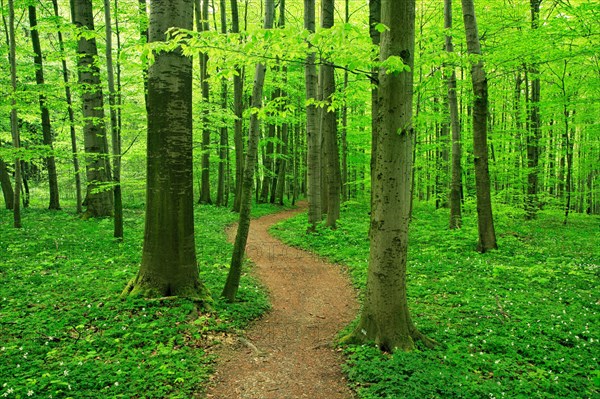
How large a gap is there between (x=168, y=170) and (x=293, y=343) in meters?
3.87

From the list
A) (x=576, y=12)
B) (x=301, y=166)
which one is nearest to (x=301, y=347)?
(x=576, y=12)

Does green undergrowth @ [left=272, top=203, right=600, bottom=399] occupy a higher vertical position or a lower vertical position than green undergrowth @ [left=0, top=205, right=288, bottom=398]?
lower

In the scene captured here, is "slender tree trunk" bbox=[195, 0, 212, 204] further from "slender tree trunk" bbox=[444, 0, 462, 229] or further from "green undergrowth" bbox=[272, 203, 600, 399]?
"green undergrowth" bbox=[272, 203, 600, 399]

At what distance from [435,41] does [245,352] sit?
12884mm

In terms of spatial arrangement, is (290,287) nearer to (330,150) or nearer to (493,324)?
(493,324)

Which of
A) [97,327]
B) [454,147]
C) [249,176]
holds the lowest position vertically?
[97,327]

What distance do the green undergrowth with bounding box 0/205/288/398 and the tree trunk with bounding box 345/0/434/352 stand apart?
105 inches

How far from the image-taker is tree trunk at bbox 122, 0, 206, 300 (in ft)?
20.8

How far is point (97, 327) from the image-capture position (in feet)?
17.6

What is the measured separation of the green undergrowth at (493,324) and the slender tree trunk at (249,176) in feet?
9.24

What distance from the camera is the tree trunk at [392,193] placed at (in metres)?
4.89

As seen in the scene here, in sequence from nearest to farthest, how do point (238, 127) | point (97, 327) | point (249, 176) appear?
point (97, 327) < point (249, 176) < point (238, 127)

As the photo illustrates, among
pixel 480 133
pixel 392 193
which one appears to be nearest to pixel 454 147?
pixel 480 133

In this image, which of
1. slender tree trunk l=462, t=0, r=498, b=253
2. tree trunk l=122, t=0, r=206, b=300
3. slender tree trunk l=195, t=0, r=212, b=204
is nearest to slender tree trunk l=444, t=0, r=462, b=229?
slender tree trunk l=462, t=0, r=498, b=253
